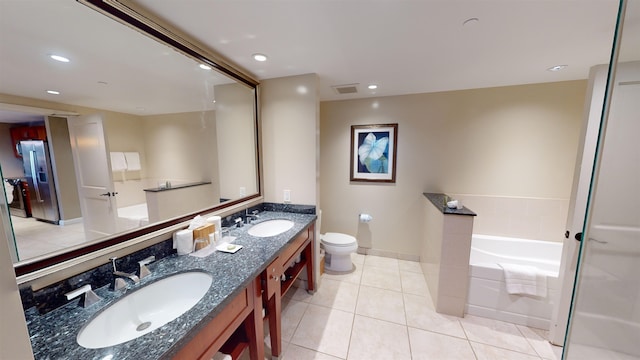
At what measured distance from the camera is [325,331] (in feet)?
5.86

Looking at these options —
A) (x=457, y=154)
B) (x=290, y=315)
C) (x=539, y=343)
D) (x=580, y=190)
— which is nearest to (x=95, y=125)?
(x=290, y=315)

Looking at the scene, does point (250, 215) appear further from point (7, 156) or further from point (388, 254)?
point (388, 254)

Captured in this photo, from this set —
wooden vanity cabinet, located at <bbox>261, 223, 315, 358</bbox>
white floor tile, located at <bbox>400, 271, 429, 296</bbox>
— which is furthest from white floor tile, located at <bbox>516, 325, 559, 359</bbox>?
wooden vanity cabinet, located at <bbox>261, 223, 315, 358</bbox>

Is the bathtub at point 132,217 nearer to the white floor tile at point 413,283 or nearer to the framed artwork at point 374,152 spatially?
the framed artwork at point 374,152

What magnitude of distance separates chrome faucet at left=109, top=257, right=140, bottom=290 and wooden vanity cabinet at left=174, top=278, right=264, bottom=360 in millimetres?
467

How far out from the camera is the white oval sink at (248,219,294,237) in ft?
6.10

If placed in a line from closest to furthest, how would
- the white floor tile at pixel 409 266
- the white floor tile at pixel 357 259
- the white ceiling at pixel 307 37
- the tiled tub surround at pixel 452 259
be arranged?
the white ceiling at pixel 307 37 < the tiled tub surround at pixel 452 259 < the white floor tile at pixel 409 266 < the white floor tile at pixel 357 259

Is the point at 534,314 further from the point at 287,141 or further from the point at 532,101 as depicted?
the point at 287,141

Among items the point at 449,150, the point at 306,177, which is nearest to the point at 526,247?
the point at 449,150

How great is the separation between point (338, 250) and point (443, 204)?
4.18 ft

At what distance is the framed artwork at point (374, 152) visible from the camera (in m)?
2.80

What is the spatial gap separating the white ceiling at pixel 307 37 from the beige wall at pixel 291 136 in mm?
231

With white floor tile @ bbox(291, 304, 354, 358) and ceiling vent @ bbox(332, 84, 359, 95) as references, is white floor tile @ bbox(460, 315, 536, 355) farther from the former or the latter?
ceiling vent @ bbox(332, 84, 359, 95)

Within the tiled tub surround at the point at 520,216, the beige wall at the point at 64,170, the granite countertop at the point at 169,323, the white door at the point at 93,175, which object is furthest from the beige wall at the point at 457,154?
the beige wall at the point at 64,170
